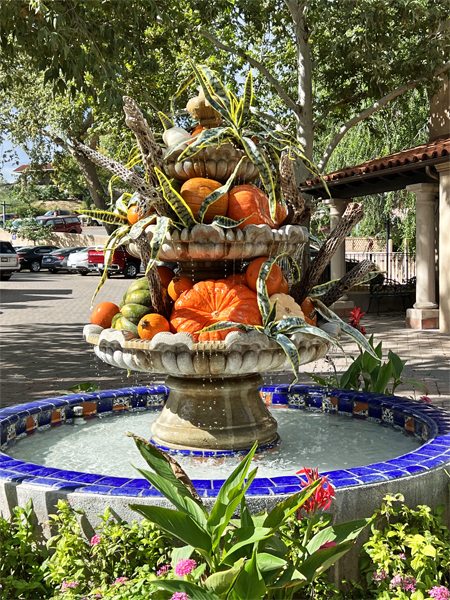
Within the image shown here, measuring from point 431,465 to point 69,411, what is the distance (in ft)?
9.67

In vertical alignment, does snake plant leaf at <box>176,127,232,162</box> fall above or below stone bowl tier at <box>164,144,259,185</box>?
above

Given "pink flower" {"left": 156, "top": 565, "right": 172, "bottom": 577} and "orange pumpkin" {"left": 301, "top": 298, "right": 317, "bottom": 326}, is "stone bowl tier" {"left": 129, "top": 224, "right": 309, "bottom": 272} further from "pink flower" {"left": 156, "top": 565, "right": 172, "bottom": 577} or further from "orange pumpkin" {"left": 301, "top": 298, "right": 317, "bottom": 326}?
"pink flower" {"left": 156, "top": 565, "right": 172, "bottom": 577}

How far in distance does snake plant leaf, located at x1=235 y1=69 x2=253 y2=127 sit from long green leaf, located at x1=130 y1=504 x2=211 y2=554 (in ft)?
8.24

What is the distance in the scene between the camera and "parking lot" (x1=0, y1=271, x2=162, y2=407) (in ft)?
28.2

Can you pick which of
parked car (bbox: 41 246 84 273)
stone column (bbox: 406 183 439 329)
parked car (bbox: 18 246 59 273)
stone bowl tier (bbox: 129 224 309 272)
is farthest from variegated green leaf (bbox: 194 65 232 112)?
parked car (bbox: 18 246 59 273)

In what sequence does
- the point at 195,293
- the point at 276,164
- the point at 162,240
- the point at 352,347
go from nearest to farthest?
the point at 162,240
the point at 195,293
the point at 276,164
the point at 352,347

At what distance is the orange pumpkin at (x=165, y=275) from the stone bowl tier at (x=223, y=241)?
30 cm

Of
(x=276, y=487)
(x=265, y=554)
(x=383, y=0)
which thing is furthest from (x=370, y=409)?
(x=383, y=0)

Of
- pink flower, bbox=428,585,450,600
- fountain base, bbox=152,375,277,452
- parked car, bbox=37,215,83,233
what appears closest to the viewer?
pink flower, bbox=428,585,450,600

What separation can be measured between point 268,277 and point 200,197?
637mm

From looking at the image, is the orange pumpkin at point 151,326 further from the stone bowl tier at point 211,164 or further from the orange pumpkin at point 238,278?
the stone bowl tier at point 211,164

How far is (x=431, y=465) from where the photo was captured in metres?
3.25

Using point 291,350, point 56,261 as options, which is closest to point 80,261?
point 56,261

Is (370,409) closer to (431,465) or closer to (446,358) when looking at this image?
(431,465)
